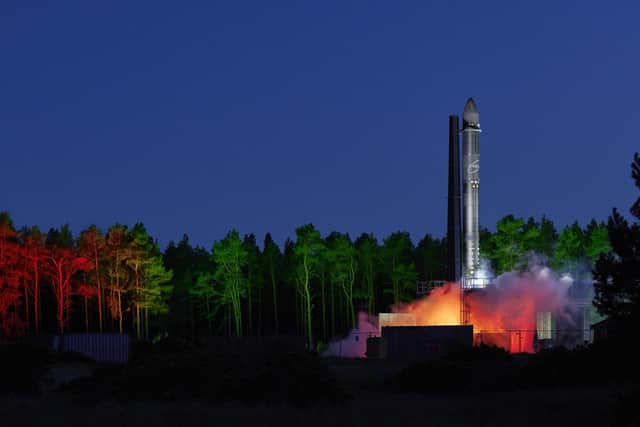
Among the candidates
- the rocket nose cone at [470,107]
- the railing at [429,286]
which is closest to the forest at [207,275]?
→ the railing at [429,286]

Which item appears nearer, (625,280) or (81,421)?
(81,421)

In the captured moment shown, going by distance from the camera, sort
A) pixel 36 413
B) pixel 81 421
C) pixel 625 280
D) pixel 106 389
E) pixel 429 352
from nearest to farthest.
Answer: pixel 81 421 < pixel 36 413 < pixel 106 389 < pixel 625 280 < pixel 429 352

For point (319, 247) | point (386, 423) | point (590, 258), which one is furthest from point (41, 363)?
point (590, 258)

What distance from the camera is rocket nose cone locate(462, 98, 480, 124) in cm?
9138

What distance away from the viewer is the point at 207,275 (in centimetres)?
10456

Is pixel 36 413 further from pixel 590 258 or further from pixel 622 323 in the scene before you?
pixel 590 258

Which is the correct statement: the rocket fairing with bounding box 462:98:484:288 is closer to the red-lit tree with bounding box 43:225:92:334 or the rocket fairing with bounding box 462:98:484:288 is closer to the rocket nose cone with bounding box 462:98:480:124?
the rocket nose cone with bounding box 462:98:480:124

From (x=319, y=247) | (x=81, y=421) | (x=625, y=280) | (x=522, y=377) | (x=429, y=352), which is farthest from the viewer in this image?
(x=319, y=247)

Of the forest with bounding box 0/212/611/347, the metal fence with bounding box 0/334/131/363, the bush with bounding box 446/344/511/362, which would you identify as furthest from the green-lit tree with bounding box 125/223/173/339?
the bush with bounding box 446/344/511/362

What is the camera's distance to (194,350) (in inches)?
1288

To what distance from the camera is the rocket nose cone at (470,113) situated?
300 feet

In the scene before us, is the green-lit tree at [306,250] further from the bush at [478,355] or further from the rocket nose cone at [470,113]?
the bush at [478,355]

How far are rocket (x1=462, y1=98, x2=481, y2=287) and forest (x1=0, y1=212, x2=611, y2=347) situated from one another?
10.5 m

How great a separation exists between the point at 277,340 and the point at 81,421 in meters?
10.1
